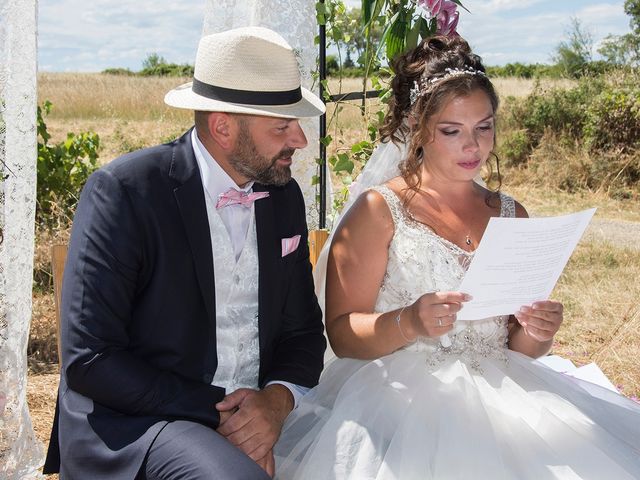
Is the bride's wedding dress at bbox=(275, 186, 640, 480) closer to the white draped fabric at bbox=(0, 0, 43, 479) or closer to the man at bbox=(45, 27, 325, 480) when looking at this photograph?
the man at bbox=(45, 27, 325, 480)

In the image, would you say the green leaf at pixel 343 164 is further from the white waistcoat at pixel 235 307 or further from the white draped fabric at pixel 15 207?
the white draped fabric at pixel 15 207

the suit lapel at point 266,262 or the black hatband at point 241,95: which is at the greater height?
the black hatband at point 241,95

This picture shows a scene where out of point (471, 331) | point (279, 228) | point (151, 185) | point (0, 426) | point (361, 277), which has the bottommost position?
point (0, 426)

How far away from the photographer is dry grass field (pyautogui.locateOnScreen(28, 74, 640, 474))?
13.9 ft

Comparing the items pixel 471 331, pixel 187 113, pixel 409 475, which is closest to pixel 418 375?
pixel 471 331

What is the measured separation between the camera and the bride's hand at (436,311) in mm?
2123

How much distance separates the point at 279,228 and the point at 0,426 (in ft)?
4.21

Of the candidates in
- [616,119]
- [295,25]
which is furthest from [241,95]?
[616,119]

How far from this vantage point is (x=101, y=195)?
2068 millimetres

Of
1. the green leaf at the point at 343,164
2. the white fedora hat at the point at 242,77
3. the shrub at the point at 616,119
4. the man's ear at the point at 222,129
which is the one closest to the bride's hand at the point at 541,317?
the white fedora hat at the point at 242,77

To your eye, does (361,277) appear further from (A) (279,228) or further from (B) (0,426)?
(B) (0,426)

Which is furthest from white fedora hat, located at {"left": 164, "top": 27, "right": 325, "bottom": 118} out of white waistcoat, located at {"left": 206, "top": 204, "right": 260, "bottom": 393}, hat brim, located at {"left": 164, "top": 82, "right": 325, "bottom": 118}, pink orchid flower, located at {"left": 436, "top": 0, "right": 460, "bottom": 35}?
pink orchid flower, located at {"left": 436, "top": 0, "right": 460, "bottom": 35}

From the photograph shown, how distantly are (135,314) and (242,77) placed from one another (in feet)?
2.48

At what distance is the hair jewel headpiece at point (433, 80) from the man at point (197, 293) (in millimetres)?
405
